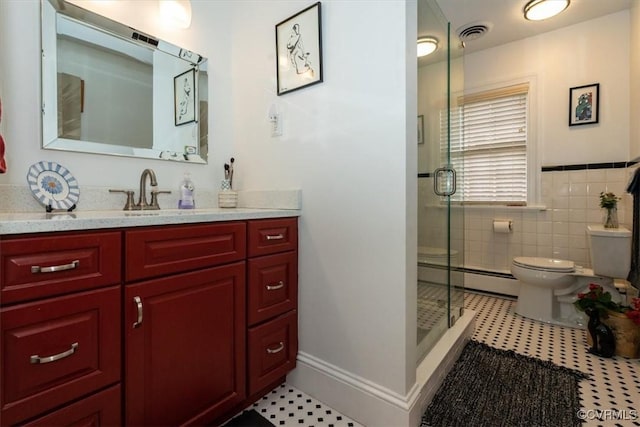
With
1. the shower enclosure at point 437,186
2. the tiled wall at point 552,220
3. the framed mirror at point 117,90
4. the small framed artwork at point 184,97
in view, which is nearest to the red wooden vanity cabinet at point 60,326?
the framed mirror at point 117,90

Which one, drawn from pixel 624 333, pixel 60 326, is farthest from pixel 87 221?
pixel 624 333

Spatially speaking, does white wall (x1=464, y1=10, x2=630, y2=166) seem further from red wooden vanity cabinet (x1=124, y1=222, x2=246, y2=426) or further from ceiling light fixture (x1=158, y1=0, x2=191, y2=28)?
red wooden vanity cabinet (x1=124, y1=222, x2=246, y2=426)

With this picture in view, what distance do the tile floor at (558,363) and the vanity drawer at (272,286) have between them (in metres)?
0.43

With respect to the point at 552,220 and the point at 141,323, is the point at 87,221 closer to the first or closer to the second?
the point at 141,323

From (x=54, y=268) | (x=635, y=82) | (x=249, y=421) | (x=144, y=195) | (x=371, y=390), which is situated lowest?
(x=249, y=421)

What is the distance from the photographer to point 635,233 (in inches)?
75.6

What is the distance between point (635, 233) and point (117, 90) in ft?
10.3

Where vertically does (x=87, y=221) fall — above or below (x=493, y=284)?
above

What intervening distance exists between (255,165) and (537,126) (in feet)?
8.69

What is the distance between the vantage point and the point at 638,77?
210cm

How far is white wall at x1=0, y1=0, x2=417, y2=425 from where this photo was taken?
1193 mm

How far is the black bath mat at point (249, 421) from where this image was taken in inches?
50.2

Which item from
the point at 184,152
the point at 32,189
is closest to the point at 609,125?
the point at 184,152

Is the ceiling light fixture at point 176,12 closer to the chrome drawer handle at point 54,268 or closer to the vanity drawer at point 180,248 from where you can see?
the vanity drawer at point 180,248
